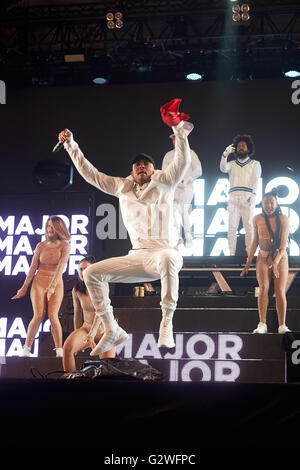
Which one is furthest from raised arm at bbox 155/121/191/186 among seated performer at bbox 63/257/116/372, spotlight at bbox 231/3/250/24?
spotlight at bbox 231/3/250/24

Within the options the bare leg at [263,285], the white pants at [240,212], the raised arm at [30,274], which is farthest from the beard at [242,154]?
the raised arm at [30,274]

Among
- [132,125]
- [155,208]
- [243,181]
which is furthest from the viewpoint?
[132,125]

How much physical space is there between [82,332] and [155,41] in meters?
5.77

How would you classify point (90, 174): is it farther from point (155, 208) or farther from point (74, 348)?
point (74, 348)

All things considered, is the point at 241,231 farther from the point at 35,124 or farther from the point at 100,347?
the point at 100,347

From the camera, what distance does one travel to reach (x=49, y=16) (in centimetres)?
1127

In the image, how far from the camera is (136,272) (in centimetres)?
593

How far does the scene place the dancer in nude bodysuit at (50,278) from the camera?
838 cm

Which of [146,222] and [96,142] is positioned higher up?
[96,142]

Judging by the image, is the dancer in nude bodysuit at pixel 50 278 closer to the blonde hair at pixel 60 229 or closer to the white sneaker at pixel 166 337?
the blonde hair at pixel 60 229

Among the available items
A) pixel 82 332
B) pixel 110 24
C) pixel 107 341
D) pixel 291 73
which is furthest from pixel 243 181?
A: pixel 107 341

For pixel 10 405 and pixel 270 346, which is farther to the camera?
pixel 270 346

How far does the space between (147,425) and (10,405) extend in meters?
0.80
